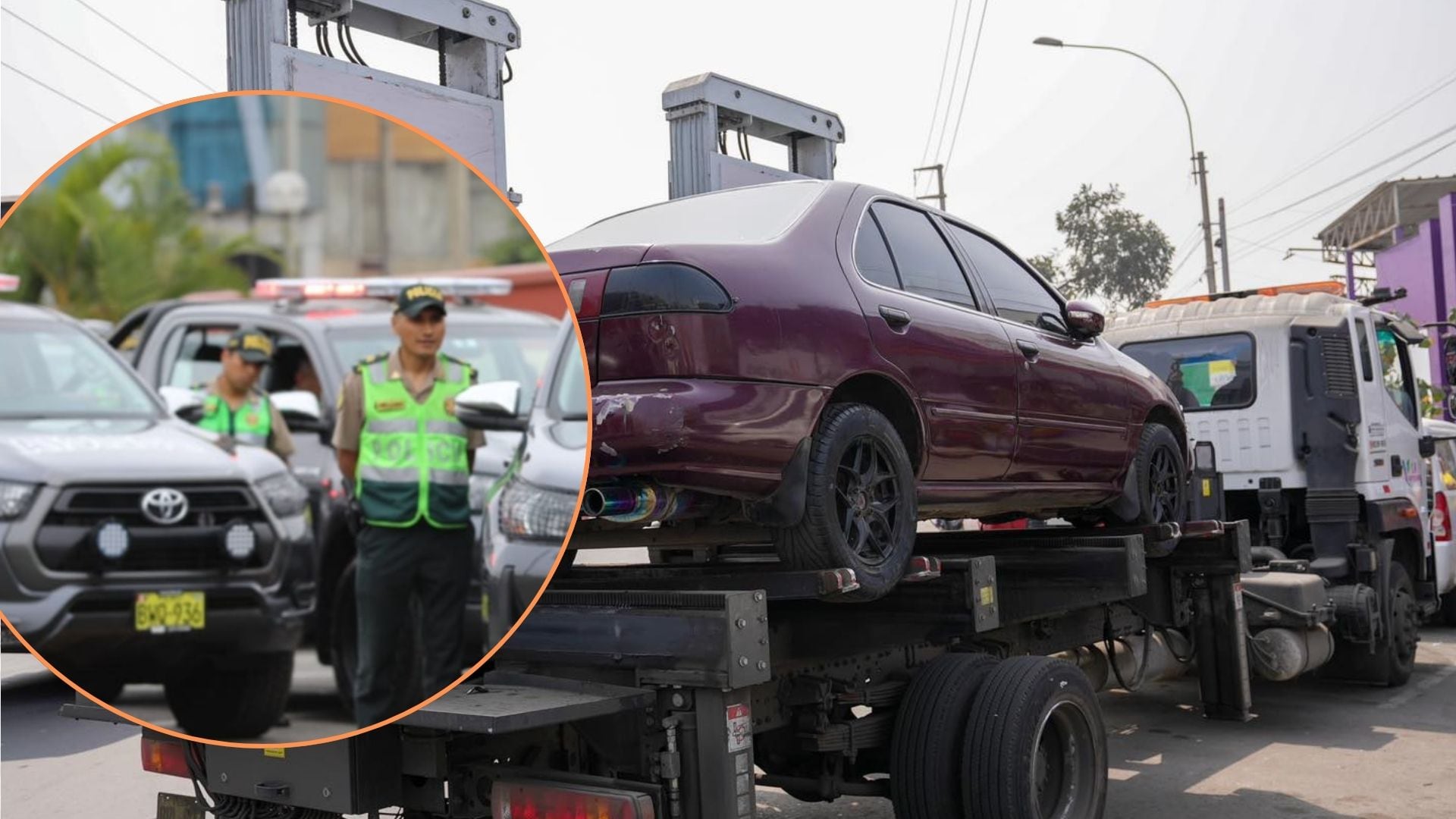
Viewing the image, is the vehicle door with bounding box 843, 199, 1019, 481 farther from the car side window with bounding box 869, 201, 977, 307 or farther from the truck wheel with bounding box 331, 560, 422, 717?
the truck wheel with bounding box 331, 560, 422, 717

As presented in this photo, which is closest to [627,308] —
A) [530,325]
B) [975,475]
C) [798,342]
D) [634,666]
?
[798,342]

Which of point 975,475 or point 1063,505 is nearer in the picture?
point 975,475

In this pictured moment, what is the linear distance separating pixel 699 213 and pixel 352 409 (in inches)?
120

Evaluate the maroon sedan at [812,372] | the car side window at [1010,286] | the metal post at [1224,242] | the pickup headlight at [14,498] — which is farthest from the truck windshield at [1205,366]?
the metal post at [1224,242]

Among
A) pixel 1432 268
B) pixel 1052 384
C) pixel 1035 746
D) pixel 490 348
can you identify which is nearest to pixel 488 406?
pixel 490 348

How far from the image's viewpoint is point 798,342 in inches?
151

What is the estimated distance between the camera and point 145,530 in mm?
1327

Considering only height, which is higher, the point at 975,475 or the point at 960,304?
the point at 960,304

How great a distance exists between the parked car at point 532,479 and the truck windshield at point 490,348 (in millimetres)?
17

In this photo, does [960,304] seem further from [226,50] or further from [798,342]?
[226,50]

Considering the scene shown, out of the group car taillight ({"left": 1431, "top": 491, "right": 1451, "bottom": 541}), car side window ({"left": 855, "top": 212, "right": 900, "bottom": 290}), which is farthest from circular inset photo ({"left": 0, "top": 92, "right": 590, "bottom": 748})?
car taillight ({"left": 1431, "top": 491, "right": 1451, "bottom": 541})

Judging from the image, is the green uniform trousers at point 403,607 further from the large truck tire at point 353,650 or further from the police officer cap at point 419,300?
the police officer cap at point 419,300

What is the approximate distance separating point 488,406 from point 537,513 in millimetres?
281

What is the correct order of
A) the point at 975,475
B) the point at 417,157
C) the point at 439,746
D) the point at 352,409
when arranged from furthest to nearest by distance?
the point at 975,475
the point at 439,746
the point at 417,157
the point at 352,409
